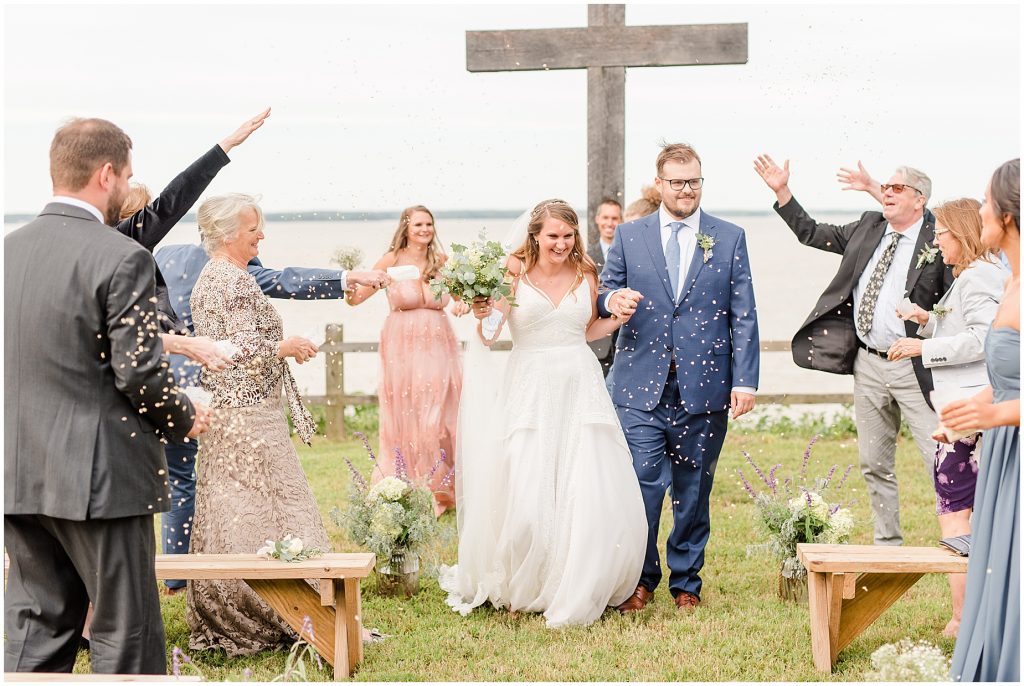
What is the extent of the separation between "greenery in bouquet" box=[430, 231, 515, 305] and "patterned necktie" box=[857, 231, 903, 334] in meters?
2.08

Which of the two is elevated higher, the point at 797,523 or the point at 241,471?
the point at 241,471

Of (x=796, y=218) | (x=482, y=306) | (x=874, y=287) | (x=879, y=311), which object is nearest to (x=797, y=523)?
(x=879, y=311)

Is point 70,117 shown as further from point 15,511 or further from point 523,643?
point 523,643

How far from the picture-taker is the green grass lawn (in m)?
4.62

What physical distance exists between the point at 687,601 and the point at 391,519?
1712 mm

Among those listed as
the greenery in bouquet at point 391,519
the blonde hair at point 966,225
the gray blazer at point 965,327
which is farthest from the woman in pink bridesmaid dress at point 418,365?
the blonde hair at point 966,225

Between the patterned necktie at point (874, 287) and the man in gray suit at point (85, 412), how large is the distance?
3849 millimetres

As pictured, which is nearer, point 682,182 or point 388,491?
point 682,182

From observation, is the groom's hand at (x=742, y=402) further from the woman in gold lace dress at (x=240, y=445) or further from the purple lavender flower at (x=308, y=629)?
the purple lavender flower at (x=308, y=629)

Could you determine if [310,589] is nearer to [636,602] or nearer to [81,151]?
[636,602]

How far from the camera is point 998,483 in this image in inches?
142

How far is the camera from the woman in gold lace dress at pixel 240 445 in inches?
188

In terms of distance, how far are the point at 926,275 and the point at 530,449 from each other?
2371mm

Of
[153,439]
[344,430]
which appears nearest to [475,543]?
[153,439]
